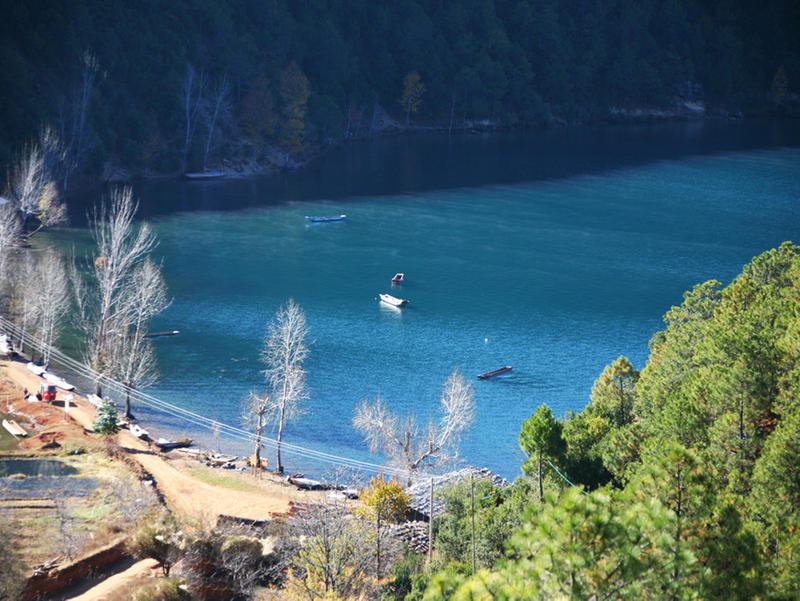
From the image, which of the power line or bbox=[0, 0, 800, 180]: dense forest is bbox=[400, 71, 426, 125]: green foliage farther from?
the power line

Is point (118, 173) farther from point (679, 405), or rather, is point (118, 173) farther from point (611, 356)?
point (679, 405)

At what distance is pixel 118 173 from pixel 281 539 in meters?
88.2

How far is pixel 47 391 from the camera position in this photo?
55719 mm

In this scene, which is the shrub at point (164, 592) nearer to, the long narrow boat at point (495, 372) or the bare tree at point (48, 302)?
the bare tree at point (48, 302)

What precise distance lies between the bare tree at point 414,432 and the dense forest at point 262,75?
5809 cm

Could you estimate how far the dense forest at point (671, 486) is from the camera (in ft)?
65.3

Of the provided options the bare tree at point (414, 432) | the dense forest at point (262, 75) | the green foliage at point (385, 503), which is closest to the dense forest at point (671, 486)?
the green foliage at point (385, 503)

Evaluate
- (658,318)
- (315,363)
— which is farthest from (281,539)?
(658,318)

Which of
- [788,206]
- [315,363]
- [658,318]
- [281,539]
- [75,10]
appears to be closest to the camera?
[281,539]

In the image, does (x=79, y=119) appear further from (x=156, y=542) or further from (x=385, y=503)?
(x=385, y=503)

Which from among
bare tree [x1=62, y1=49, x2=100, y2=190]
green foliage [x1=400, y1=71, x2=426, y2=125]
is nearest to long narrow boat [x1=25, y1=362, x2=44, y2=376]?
bare tree [x1=62, y1=49, x2=100, y2=190]

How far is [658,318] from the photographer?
8069 centimetres

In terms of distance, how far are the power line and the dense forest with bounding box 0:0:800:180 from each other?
119ft

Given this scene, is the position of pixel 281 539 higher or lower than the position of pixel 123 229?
lower
